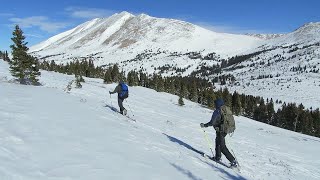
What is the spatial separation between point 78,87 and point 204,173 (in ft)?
96.3

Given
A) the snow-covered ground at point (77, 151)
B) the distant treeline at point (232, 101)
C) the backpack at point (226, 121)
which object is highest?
the backpack at point (226, 121)

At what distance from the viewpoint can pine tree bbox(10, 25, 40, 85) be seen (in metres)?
40.6

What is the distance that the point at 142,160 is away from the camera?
12.8 m

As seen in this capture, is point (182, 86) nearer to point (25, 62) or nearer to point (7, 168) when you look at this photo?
point (25, 62)

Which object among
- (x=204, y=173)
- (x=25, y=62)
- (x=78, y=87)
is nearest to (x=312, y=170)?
(x=204, y=173)

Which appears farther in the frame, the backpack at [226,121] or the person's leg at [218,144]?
the person's leg at [218,144]

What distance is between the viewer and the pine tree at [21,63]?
40.6m

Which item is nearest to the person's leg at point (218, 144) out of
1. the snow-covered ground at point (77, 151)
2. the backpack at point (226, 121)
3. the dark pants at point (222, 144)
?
the dark pants at point (222, 144)

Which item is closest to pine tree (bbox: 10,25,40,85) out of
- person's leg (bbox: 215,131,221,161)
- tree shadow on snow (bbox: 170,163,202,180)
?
person's leg (bbox: 215,131,221,161)

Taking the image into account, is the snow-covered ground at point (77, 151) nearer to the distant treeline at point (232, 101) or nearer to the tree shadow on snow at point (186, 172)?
the tree shadow on snow at point (186, 172)

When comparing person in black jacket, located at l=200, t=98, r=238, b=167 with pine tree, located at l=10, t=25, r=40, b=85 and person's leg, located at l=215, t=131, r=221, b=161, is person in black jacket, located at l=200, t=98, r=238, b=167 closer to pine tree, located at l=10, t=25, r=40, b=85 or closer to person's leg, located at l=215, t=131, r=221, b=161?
person's leg, located at l=215, t=131, r=221, b=161

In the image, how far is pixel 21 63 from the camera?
41.4 m

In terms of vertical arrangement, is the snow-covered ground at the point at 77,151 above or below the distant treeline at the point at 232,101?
above

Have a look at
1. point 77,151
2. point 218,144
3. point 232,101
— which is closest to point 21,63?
point 218,144
